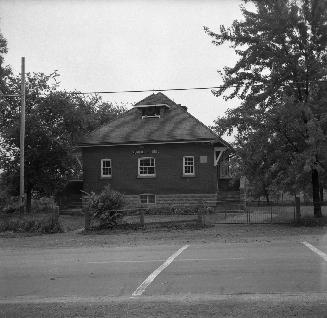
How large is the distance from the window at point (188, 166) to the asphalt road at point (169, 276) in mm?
19780

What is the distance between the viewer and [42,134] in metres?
36.4

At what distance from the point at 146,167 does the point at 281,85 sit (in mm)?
14192

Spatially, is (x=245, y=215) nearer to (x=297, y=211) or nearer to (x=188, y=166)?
(x=297, y=211)

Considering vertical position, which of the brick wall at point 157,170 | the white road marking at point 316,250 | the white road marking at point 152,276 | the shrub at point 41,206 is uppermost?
the brick wall at point 157,170

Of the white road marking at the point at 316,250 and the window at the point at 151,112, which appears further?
the window at the point at 151,112

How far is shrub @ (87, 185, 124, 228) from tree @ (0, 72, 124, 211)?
12888mm

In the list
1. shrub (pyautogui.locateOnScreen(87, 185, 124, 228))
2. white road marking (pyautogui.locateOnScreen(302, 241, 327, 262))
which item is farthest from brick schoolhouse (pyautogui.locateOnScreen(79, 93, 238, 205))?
white road marking (pyautogui.locateOnScreen(302, 241, 327, 262))

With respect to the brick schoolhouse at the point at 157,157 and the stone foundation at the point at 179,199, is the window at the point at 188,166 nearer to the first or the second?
the brick schoolhouse at the point at 157,157

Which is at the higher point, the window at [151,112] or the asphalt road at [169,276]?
the window at [151,112]

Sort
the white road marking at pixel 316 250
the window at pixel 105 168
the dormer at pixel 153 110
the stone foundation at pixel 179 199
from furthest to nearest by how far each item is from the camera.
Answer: the dormer at pixel 153 110 < the window at pixel 105 168 < the stone foundation at pixel 179 199 < the white road marking at pixel 316 250

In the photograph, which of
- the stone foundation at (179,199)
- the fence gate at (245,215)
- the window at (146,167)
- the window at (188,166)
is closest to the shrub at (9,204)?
the stone foundation at (179,199)

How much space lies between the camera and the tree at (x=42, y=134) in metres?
36.5

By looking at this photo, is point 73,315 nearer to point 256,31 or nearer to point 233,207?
point 256,31

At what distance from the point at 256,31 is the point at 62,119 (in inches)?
703
